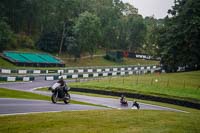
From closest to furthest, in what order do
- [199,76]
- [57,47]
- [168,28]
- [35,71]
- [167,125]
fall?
[167,125]
[35,71]
[199,76]
[168,28]
[57,47]

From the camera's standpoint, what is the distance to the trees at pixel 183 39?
62.0m

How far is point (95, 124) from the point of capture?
44.2ft

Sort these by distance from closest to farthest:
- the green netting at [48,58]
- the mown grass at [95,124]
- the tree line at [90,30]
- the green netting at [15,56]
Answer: the mown grass at [95,124]
the tree line at [90,30]
the green netting at [15,56]
the green netting at [48,58]

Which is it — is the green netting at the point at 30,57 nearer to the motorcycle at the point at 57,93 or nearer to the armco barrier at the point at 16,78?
the armco barrier at the point at 16,78

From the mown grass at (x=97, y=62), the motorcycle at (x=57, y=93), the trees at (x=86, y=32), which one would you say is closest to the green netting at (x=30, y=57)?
the mown grass at (x=97, y=62)

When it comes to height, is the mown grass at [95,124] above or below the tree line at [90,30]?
below

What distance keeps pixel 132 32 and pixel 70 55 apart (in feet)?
113

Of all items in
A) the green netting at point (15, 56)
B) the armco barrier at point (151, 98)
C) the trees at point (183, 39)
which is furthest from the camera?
the green netting at point (15, 56)

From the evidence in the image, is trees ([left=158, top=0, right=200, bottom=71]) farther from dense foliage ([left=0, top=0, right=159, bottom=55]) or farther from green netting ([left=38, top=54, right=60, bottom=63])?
green netting ([left=38, top=54, right=60, bottom=63])

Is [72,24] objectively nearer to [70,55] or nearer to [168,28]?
[70,55]

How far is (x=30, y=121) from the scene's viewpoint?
13.4 metres

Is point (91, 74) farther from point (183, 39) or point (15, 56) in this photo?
point (183, 39)

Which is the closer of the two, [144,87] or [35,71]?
[144,87]

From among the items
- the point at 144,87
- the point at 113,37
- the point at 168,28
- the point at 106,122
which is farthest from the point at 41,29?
the point at 106,122
